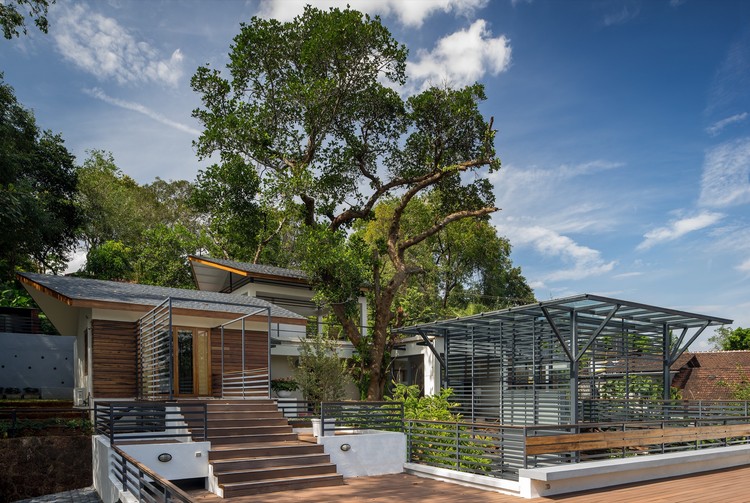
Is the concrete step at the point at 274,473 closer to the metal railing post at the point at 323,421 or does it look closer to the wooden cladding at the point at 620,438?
the metal railing post at the point at 323,421

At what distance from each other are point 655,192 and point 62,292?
2177cm

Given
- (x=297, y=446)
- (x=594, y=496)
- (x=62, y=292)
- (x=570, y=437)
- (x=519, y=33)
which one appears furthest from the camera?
(x=519, y=33)

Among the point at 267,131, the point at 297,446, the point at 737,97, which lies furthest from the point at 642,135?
the point at 297,446

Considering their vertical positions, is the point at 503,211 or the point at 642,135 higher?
the point at 642,135

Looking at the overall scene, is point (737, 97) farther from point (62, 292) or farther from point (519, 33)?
point (62, 292)

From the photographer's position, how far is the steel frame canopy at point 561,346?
16.1 metres

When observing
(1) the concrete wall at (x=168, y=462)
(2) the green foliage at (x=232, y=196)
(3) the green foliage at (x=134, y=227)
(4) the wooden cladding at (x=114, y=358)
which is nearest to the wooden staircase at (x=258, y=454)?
(1) the concrete wall at (x=168, y=462)

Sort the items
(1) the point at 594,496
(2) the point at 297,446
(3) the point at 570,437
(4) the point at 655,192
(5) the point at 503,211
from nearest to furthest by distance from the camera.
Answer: (1) the point at 594,496 < (3) the point at 570,437 < (2) the point at 297,446 < (4) the point at 655,192 < (5) the point at 503,211

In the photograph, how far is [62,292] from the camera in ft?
47.2

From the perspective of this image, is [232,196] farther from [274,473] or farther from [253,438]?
[274,473]

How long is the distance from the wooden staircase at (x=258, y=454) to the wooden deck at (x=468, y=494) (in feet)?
1.02

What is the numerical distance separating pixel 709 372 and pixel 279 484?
28.4m

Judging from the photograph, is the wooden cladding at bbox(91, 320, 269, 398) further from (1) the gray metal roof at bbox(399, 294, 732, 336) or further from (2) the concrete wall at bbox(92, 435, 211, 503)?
(1) the gray metal roof at bbox(399, 294, 732, 336)

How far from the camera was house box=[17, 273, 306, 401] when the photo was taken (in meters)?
14.3
